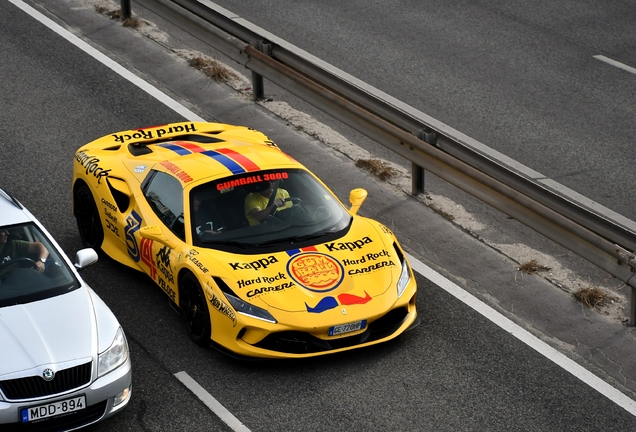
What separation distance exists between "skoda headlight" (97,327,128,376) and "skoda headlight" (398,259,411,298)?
240 centimetres

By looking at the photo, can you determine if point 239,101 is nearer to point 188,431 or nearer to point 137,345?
point 137,345

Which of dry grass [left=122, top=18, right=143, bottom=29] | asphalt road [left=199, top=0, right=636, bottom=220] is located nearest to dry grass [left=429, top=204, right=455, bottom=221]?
asphalt road [left=199, top=0, right=636, bottom=220]

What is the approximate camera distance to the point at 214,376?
846cm

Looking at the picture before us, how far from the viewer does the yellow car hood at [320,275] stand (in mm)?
8531

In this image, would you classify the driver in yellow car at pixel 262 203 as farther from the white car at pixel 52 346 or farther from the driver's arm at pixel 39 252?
the driver's arm at pixel 39 252

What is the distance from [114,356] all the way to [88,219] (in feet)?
10.4

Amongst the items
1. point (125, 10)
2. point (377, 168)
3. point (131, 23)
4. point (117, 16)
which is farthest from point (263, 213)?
point (117, 16)

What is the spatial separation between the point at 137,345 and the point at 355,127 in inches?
174

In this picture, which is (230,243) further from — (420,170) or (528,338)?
(420,170)

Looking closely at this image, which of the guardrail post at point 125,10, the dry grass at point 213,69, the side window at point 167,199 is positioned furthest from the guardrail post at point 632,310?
the guardrail post at point 125,10

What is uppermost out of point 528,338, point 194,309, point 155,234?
point 155,234

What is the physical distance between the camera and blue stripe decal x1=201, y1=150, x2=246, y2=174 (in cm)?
966

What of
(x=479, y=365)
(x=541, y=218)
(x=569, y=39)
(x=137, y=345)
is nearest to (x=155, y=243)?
(x=137, y=345)

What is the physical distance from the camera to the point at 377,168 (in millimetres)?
12266
